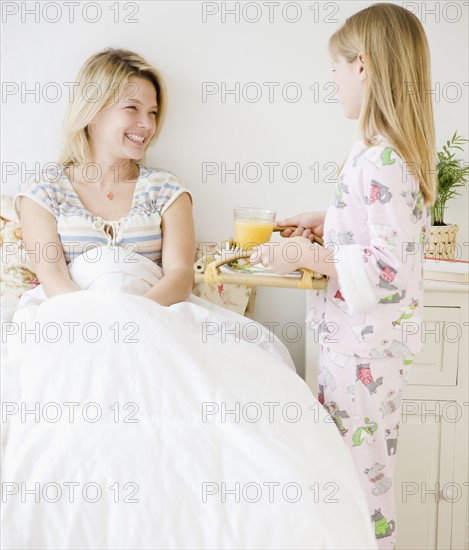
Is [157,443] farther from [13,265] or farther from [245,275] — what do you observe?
[13,265]

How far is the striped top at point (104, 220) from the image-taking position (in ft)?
6.43

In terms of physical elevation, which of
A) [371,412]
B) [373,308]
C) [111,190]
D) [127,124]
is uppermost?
[127,124]

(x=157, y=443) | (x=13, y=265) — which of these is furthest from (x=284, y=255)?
(x=13, y=265)

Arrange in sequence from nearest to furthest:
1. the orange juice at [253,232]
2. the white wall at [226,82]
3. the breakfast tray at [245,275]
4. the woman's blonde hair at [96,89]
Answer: the breakfast tray at [245,275] < the orange juice at [253,232] < the woman's blonde hair at [96,89] < the white wall at [226,82]

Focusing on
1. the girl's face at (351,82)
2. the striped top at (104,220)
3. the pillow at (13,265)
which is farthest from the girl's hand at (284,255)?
the pillow at (13,265)

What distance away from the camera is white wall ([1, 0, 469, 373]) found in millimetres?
2150

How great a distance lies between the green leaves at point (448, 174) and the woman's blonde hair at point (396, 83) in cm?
65

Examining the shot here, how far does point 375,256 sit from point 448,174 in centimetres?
83

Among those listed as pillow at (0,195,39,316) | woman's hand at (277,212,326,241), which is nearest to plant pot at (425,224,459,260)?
woman's hand at (277,212,326,241)

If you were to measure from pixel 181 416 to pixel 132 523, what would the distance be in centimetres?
24

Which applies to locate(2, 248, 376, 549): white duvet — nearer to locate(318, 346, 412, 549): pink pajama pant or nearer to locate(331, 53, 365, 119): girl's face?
locate(318, 346, 412, 549): pink pajama pant

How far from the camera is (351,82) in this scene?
1484mm

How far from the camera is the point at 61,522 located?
3.22 feet

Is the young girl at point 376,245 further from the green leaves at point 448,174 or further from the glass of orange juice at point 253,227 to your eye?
the green leaves at point 448,174
